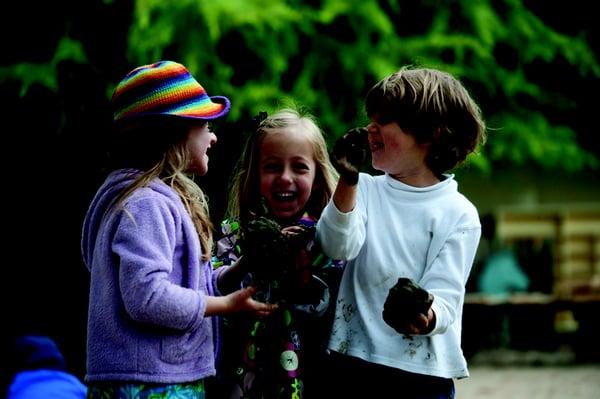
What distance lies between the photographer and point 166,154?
8.68 feet

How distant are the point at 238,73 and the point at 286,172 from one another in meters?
5.61

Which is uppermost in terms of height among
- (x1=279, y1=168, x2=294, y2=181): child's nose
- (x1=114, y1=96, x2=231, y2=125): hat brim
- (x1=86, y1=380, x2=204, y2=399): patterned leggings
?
(x1=114, y1=96, x2=231, y2=125): hat brim

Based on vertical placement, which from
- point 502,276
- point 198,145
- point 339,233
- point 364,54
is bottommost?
point 502,276

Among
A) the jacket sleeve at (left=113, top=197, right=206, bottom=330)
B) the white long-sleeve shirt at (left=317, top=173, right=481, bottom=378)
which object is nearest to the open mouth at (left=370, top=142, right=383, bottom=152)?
the white long-sleeve shirt at (left=317, top=173, right=481, bottom=378)

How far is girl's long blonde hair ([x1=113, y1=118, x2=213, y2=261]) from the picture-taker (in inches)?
103

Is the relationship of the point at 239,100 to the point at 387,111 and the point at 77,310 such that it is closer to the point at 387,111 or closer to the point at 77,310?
the point at 77,310

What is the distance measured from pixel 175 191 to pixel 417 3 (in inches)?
300

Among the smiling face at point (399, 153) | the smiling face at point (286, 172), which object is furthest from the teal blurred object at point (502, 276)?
the smiling face at point (399, 153)

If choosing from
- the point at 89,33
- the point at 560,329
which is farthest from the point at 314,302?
the point at 560,329

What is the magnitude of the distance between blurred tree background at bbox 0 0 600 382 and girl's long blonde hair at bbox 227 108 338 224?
205mm

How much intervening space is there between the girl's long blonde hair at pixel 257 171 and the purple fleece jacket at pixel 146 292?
0.55m

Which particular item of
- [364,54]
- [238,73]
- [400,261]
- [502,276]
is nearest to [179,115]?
[400,261]

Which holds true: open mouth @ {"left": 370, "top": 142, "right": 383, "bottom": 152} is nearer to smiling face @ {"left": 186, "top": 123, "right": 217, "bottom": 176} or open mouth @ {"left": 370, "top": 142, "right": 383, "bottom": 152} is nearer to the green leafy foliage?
smiling face @ {"left": 186, "top": 123, "right": 217, "bottom": 176}

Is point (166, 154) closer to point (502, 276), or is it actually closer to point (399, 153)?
point (399, 153)
